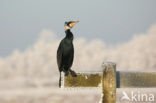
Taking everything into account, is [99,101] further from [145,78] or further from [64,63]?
[64,63]

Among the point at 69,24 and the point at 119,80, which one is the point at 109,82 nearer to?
the point at 119,80

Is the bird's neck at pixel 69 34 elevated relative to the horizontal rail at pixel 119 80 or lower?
elevated

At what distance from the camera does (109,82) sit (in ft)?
9.21

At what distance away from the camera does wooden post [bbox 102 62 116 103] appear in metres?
2.81

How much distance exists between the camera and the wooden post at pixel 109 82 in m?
2.81

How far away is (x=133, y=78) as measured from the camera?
9.68 feet

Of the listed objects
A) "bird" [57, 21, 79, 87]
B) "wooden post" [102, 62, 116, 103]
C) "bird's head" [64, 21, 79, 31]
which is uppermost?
"bird's head" [64, 21, 79, 31]

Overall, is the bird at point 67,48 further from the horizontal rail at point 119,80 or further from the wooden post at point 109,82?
the wooden post at point 109,82

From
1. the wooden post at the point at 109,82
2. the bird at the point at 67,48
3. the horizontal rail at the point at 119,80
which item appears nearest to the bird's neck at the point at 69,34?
the bird at the point at 67,48

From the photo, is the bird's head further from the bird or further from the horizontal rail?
the horizontal rail

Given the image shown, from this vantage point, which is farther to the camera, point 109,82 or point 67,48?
point 67,48

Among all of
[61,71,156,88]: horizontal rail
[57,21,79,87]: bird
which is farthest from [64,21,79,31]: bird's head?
[61,71,156,88]: horizontal rail

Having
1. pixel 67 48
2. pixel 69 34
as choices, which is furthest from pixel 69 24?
pixel 67 48

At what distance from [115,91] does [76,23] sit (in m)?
1.57
